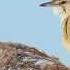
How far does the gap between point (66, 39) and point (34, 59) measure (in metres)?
0.27

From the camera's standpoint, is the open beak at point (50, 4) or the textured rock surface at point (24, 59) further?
the open beak at point (50, 4)

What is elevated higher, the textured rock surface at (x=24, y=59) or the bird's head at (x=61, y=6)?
the bird's head at (x=61, y=6)

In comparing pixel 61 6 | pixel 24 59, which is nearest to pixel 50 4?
pixel 61 6

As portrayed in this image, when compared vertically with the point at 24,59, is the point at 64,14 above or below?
above

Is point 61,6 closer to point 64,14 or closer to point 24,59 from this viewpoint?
point 64,14

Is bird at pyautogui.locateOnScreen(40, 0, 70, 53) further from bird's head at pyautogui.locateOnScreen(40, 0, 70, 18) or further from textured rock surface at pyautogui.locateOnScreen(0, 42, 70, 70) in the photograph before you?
textured rock surface at pyautogui.locateOnScreen(0, 42, 70, 70)

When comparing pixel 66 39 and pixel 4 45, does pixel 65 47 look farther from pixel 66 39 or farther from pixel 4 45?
pixel 4 45

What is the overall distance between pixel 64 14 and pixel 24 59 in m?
0.34

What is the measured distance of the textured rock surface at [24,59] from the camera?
2721 millimetres

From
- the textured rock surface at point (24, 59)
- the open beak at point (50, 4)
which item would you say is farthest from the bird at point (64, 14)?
the textured rock surface at point (24, 59)

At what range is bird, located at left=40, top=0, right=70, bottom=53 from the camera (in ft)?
9.19

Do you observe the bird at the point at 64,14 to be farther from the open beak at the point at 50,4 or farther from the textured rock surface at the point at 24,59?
the textured rock surface at the point at 24,59

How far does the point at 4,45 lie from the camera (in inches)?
124

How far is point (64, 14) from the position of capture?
112 inches
